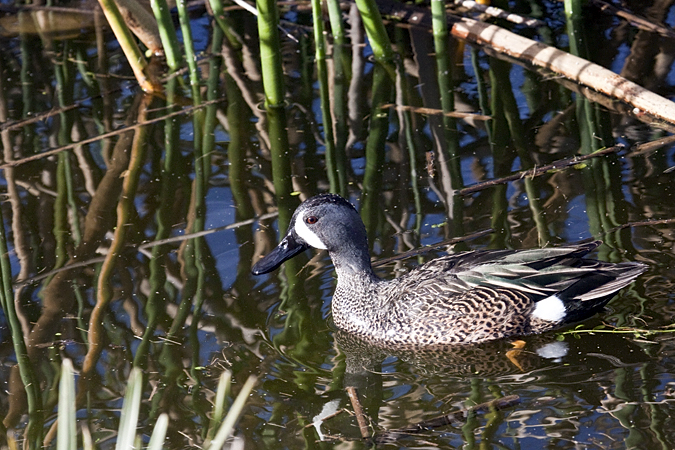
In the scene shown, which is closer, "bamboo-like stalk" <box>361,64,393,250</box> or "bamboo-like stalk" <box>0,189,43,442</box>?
"bamboo-like stalk" <box>0,189,43,442</box>

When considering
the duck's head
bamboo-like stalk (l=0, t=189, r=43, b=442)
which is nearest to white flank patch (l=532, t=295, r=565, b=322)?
the duck's head

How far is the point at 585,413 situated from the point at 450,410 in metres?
0.58

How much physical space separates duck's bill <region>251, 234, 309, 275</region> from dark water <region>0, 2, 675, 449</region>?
205mm

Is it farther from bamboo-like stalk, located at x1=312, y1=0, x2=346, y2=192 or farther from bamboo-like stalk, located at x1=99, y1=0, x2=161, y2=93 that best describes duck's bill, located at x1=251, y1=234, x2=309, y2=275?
bamboo-like stalk, located at x1=99, y1=0, x2=161, y2=93

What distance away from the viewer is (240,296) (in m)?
5.12

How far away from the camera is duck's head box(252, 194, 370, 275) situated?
4926 millimetres

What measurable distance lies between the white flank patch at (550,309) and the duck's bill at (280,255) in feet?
4.43

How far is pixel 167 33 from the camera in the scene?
8211 mm

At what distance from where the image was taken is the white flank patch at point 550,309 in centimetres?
457

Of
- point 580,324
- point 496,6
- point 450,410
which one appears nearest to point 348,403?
point 450,410

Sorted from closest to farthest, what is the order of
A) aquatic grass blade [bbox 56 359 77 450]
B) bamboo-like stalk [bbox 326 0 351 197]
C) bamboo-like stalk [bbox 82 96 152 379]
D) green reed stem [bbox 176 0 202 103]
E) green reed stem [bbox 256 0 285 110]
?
aquatic grass blade [bbox 56 359 77 450], bamboo-like stalk [bbox 82 96 152 379], bamboo-like stalk [bbox 326 0 351 197], green reed stem [bbox 256 0 285 110], green reed stem [bbox 176 0 202 103]

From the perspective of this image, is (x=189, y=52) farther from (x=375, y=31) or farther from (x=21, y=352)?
(x=21, y=352)

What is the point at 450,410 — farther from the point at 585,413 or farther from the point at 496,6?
the point at 496,6

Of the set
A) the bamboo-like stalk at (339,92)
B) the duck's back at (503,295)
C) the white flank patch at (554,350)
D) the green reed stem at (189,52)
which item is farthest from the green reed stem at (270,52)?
the white flank patch at (554,350)
